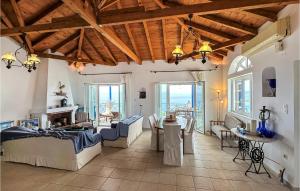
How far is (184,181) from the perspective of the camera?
3.17 m

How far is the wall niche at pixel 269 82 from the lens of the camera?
3598mm

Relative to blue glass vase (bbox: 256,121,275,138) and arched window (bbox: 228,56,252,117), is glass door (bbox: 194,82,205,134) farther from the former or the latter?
blue glass vase (bbox: 256,121,275,138)

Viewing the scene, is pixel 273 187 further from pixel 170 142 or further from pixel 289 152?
pixel 170 142

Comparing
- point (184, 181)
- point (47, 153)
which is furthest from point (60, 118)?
point (184, 181)

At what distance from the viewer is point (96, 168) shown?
12.2ft

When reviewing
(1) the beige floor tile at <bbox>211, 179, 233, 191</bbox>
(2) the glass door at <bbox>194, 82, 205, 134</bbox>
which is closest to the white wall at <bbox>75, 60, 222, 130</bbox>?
(2) the glass door at <bbox>194, 82, 205, 134</bbox>

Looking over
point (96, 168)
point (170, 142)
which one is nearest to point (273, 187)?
point (170, 142)

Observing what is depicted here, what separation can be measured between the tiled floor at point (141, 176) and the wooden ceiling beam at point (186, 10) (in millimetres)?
2995

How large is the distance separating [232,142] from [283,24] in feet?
11.4

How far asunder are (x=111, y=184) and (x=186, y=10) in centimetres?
340

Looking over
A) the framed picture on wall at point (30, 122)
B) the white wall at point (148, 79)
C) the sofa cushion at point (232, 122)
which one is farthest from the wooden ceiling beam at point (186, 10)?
the framed picture on wall at point (30, 122)

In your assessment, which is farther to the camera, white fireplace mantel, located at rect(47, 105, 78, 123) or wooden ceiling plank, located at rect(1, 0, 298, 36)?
white fireplace mantel, located at rect(47, 105, 78, 123)

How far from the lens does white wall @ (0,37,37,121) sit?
537 centimetres

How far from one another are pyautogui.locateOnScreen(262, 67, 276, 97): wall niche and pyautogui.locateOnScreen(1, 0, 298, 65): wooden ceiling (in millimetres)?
959
